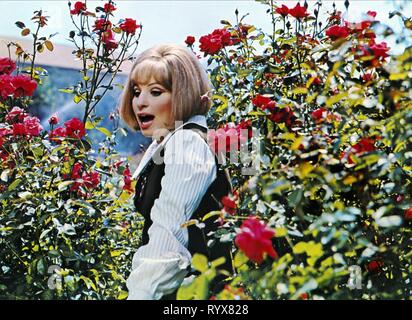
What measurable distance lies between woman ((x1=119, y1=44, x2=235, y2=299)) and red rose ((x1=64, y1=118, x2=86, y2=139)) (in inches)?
6.5

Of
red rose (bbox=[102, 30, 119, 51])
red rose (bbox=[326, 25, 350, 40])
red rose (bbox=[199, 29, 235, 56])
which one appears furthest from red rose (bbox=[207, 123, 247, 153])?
red rose (bbox=[102, 30, 119, 51])

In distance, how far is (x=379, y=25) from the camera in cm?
145

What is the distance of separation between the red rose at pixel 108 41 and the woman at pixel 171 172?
2.14 feet

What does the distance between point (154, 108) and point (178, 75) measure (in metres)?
0.14

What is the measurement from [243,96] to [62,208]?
0.74m

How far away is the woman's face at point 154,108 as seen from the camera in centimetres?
220

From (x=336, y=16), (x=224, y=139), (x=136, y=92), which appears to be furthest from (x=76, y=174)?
(x=336, y=16)

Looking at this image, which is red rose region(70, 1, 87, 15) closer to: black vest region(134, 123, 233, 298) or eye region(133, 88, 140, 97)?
eye region(133, 88, 140, 97)

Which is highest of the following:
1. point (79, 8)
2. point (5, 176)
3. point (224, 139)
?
point (79, 8)

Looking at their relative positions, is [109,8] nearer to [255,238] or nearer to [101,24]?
[101,24]

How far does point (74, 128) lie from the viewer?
2.47 meters
